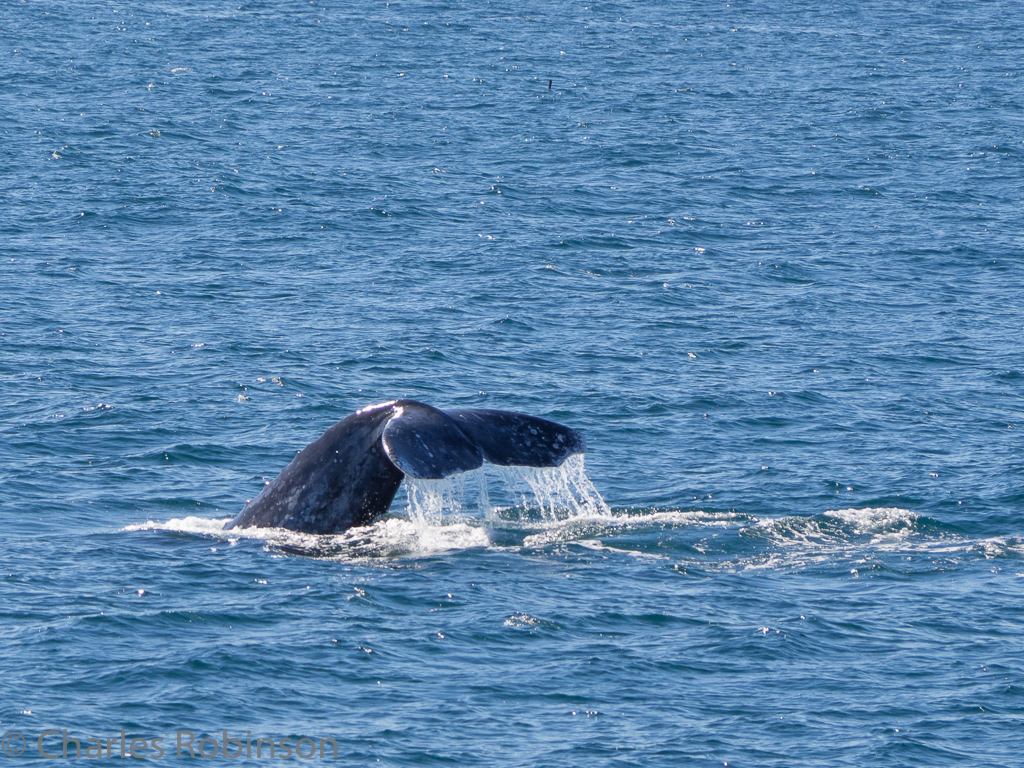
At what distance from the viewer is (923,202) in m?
38.9

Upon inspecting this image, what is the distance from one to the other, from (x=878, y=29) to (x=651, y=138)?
99.8 ft

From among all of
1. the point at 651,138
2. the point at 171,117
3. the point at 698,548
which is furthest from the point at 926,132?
the point at 698,548

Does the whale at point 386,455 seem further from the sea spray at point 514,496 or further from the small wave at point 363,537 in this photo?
the sea spray at point 514,496

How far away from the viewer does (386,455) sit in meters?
13.4

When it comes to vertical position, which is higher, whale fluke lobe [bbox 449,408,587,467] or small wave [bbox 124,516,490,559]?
whale fluke lobe [bbox 449,408,587,467]

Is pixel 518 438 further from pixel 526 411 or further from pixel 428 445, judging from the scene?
pixel 526 411

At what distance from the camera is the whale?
12766 millimetres

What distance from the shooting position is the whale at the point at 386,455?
12766 mm

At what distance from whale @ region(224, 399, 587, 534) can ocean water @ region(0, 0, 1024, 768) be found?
0.48 m

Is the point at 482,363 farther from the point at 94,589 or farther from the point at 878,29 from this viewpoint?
the point at 878,29

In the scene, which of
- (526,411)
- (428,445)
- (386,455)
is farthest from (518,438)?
(526,411)

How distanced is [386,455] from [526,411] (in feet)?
28.3

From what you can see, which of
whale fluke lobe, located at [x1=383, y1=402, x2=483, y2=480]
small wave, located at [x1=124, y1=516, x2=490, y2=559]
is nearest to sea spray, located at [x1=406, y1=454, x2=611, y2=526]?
small wave, located at [x1=124, y1=516, x2=490, y2=559]
